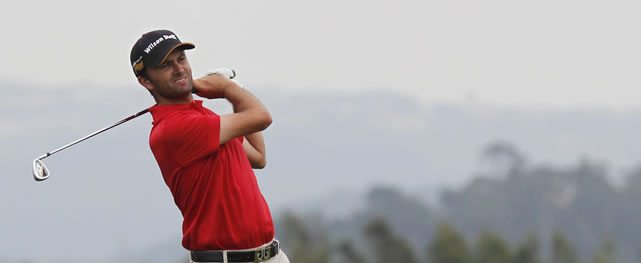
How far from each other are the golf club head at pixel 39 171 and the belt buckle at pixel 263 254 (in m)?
1.18

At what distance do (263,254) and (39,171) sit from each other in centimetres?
125

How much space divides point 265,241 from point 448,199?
156318 millimetres

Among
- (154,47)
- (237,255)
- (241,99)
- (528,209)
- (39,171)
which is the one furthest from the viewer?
(528,209)

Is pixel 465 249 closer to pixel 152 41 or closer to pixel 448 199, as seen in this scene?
pixel 152 41

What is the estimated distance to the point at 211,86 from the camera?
8.14m

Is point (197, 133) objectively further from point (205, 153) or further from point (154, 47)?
point (154, 47)

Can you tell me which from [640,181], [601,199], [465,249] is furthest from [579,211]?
[465,249]

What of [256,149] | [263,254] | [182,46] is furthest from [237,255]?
[182,46]

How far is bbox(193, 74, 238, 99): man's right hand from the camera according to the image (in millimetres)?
8117

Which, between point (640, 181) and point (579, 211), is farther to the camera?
point (640, 181)

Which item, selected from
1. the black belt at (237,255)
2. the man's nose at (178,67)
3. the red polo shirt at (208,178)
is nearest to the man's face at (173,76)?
the man's nose at (178,67)

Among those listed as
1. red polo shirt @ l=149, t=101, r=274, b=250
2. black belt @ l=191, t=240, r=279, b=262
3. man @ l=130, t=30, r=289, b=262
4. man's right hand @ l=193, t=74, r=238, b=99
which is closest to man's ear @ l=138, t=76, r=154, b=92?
man @ l=130, t=30, r=289, b=262

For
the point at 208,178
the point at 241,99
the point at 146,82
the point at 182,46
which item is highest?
the point at 182,46

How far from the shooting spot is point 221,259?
8.34 meters
